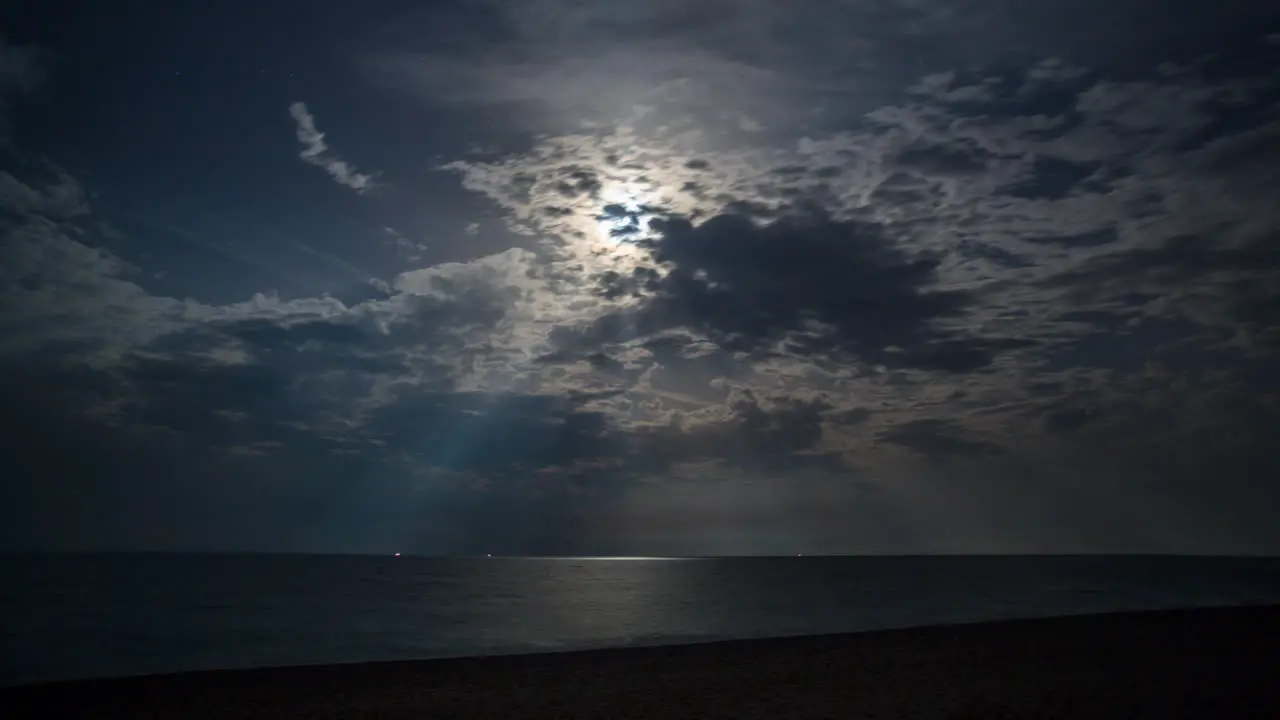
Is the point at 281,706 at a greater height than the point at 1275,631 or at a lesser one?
lesser

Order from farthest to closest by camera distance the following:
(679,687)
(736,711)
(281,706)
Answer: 1. (679,687)
2. (281,706)
3. (736,711)

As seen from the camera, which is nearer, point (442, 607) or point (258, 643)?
point (258, 643)

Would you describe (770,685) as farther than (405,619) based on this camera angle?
No

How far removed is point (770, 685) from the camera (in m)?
25.4

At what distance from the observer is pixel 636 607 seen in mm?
74562

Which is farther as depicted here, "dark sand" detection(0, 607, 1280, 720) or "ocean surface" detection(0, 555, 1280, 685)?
"ocean surface" detection(0, 555, 1280, 685)

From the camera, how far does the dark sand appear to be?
21.9 metres

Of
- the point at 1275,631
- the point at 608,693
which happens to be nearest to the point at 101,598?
the point at 608,693

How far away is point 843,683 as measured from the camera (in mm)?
25547

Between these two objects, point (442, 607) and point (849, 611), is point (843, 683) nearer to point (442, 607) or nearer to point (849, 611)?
point (849, 611)

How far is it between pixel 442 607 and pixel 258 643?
29254mm

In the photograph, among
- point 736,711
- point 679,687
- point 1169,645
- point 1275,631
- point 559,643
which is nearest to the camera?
point 736,711

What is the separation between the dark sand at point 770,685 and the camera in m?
21.9

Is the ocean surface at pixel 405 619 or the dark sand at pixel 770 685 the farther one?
the ocean surface at pixel 405 619
